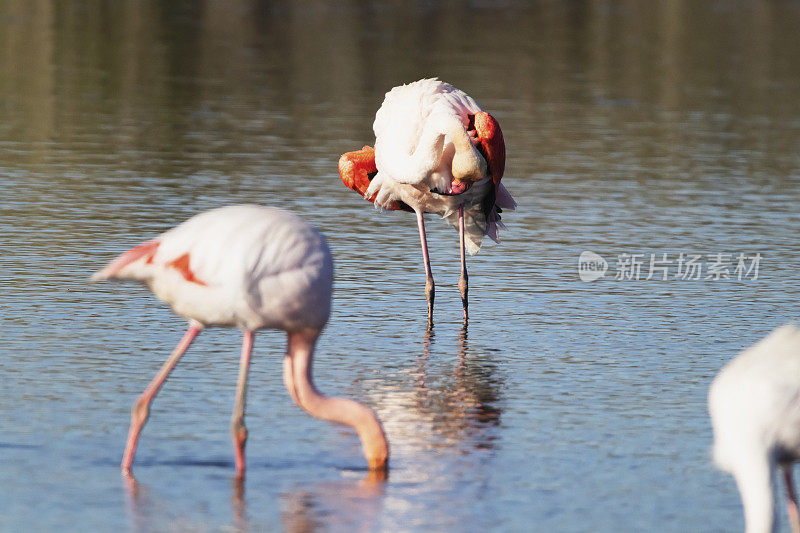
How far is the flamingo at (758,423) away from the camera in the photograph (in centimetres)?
537

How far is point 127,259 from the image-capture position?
6.70 metres

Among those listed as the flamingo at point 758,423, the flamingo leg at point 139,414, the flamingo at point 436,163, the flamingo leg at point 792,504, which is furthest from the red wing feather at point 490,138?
the flamingo at point 758,423

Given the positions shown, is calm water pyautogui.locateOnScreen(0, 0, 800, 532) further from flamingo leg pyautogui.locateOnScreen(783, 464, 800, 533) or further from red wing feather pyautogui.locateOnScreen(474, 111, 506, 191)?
red wing feather pyautogui.locateOnScreen(474, 111, 506, 191)

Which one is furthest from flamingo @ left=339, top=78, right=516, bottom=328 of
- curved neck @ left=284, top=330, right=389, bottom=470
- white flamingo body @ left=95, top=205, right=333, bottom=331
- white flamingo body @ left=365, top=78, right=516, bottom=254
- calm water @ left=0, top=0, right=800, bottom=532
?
white flamingo body @ left=95, top=205, right=333, bottom=331

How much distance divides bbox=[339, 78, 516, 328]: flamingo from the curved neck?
132 inches

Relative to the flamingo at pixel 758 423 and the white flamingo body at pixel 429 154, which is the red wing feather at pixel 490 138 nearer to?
the white flamingo body at pixel 429 154

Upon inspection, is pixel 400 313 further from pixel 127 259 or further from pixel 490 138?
pixel 127 259

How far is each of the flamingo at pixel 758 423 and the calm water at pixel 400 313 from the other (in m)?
0.81

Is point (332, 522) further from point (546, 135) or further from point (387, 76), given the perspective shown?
point (387, 76)

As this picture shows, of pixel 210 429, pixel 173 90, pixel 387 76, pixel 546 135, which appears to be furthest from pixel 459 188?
pixel 387 76

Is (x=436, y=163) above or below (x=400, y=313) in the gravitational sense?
above

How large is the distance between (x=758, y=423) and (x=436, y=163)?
544 cm

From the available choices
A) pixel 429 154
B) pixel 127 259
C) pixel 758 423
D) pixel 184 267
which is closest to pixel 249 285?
pixel 184 267

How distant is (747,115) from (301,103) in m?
6.54
